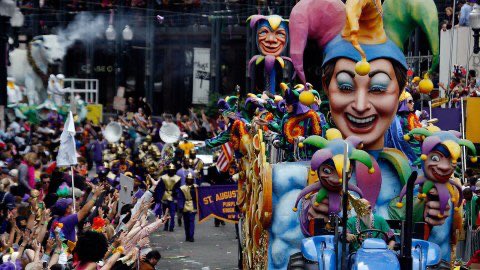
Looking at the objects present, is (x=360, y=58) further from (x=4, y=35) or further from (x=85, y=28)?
(x=85, y=28)

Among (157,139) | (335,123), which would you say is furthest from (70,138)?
(157,139)

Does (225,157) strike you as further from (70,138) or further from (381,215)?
(381,215)

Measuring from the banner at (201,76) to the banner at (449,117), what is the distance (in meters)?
31.0

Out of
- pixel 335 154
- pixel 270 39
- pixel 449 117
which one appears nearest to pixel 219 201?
pixel 449 117

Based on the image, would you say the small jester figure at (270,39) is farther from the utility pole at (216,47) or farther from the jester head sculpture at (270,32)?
the utility pole at (216,47)

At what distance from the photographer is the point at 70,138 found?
17.0 meters

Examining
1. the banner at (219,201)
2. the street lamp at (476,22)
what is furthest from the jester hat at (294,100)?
the street lamp at (476,22)

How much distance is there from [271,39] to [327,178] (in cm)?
621

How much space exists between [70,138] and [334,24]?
513 centimetres

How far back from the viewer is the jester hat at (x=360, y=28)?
13086 mm

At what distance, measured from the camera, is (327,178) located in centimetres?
1162

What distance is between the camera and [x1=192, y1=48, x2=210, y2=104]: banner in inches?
2042

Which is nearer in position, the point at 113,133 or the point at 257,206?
the point at 257,206

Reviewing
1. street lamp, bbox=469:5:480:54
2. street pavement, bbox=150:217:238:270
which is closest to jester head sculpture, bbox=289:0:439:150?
street pavement, bbox=150:217:238:270
